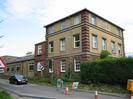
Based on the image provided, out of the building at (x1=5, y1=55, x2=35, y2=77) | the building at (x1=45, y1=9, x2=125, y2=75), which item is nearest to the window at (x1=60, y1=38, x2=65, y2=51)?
the building at (x1=45, y1=9, x2=125, y2=75)

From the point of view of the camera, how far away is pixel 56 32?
3772 centimetres

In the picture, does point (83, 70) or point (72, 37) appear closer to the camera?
point (83, 70)

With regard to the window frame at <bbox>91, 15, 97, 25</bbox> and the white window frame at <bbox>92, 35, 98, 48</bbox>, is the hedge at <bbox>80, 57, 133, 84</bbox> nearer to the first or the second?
the white window frame at <bbox>92, 35, 98, 48</bbox>

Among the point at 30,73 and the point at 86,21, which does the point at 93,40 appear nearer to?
the point at 86,21

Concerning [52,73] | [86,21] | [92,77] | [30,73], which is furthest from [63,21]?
[30,73]

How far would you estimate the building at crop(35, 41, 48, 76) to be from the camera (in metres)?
39.7

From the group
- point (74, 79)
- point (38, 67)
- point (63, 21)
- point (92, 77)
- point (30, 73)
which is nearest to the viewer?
point (92, 77)

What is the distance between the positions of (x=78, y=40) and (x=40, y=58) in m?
11.6

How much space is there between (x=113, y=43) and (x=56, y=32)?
10438 mm

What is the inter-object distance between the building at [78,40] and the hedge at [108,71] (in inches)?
127

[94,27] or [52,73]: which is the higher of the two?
[94,27]

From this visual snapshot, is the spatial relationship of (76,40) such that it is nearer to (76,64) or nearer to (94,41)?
(94,41)

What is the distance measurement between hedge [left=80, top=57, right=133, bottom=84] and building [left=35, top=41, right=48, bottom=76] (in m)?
12.4

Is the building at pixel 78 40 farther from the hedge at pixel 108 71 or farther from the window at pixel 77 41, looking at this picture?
the hedge at pixel 108 71
